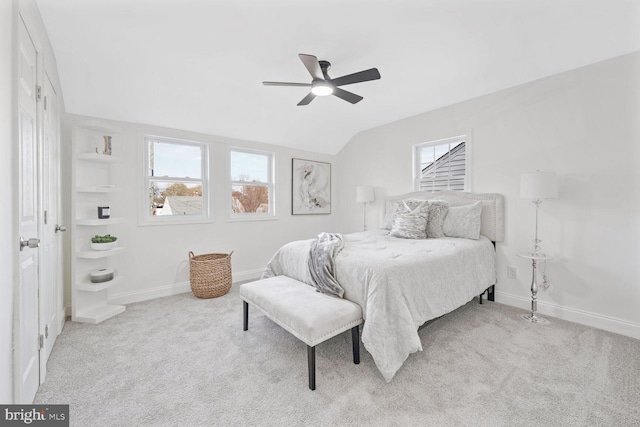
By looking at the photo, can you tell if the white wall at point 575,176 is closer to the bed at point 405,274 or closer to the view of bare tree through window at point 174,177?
the bed at point 405,274

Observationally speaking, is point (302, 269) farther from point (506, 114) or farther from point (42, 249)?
point (506, 114)

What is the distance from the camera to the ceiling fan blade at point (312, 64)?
1.96 metres

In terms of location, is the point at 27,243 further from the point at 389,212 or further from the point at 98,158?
the point at 389,212

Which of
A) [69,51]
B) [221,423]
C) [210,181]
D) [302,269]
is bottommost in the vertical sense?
[221,423]

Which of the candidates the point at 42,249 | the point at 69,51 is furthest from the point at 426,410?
the point at 69,51

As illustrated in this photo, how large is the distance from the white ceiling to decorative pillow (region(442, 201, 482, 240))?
1.43 m

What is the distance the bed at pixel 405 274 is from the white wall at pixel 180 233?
1369 mm

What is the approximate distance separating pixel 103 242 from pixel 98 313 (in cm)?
72

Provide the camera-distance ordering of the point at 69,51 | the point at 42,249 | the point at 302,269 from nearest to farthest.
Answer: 1. the point at 42,249
2. the point at 69,51
3. the point at 302,269

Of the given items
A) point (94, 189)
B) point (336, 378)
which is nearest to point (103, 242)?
point (94, 189)

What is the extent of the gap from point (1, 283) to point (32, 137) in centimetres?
99

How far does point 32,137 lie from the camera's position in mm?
1587

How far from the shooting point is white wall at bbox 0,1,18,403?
1.11 metres

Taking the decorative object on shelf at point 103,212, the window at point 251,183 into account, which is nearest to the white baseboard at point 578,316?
the window at point 251,183
